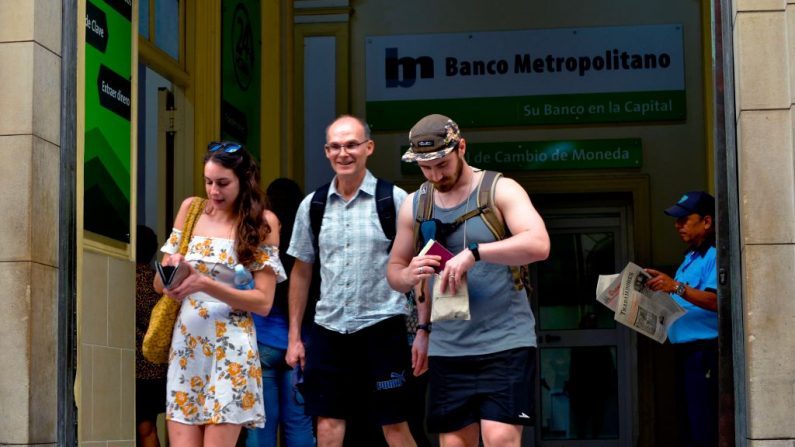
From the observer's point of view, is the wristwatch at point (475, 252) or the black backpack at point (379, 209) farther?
the black backpack at point (379, 209)

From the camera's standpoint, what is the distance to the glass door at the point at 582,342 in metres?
13.4

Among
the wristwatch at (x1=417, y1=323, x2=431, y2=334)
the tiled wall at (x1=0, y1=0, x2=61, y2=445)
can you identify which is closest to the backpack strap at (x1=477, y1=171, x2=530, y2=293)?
the wristwatch at (x1=417, y1=323, x2=431, y2=334)

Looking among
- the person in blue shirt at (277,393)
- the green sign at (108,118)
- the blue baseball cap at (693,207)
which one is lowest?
the person in blue shirt at (277,393)

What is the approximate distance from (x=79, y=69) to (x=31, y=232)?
0.96 metres

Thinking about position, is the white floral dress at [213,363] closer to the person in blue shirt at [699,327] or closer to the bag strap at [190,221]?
the bag strap at [190,221]

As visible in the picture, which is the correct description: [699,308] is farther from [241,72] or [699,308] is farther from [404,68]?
[404,68]

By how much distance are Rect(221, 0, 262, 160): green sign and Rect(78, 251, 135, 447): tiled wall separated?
3.39 meters

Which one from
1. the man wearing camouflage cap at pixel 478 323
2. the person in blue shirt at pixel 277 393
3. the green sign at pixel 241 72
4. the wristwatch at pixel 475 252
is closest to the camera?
the wristwatch at pixel 475 252

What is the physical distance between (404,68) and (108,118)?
6.40 m

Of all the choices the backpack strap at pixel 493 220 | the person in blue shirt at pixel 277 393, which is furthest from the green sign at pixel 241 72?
the backpack strap at pixel 493 220

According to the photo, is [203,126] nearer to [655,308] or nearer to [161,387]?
[161,387]

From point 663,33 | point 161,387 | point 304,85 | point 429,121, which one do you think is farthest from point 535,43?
point 429,121

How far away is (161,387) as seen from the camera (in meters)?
8.86

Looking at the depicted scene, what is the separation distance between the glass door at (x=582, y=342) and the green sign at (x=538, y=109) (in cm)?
101
